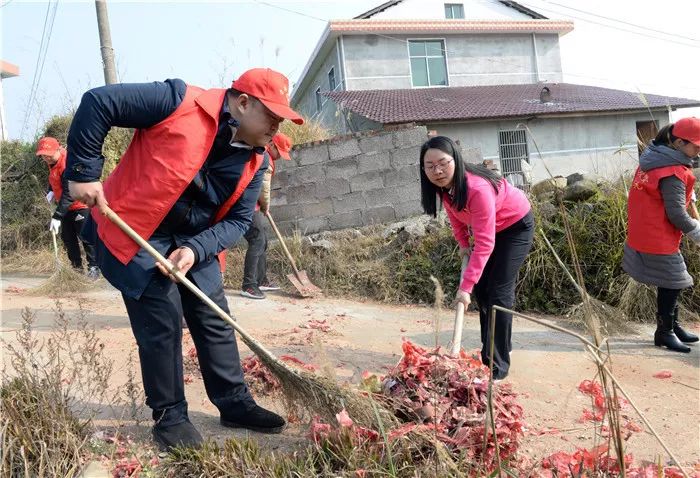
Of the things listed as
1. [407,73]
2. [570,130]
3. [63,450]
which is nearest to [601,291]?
[63,450]

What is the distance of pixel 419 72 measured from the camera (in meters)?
19.9

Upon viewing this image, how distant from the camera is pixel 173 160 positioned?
7.15ft

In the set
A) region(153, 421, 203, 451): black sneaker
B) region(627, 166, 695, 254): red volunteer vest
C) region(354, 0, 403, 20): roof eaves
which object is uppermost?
region(354, 0, 403, 20): roof eaves

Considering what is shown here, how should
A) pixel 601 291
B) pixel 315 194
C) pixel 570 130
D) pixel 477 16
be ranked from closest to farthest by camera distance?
1. pixel 601 291
2. pixel 315 194
3. pixel 570 130
4. pixel 477 16

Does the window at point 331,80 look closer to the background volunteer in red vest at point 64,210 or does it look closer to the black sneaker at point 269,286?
the background volunteer in red vest at point 64,210

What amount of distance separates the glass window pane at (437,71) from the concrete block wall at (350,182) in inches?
545

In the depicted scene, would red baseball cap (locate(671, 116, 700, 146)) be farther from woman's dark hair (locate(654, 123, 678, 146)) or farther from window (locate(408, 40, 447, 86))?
window (locate(408, 40, 447, 86))

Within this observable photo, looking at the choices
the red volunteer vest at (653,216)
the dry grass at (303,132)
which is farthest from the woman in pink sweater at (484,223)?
the dry grass at (303,132)

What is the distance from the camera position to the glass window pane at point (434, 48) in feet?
65.4

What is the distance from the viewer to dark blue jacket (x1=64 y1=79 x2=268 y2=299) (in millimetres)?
2113

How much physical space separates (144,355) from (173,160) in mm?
835

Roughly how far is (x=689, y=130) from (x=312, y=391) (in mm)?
3189

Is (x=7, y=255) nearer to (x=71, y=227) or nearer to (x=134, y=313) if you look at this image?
(x=71, y=227)

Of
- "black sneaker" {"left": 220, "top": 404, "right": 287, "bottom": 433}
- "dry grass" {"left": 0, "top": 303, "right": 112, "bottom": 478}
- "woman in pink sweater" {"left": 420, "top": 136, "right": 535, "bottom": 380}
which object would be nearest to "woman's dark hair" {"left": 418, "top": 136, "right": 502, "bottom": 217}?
"woman in pink sweater" {"left": 420, "top": 136, "right": 535, "bottom": 380}
